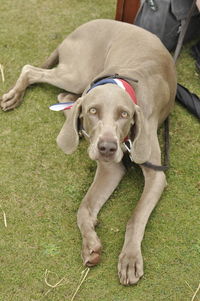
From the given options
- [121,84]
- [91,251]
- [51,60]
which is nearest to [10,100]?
[51,60]

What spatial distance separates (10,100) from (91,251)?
170 centimetres

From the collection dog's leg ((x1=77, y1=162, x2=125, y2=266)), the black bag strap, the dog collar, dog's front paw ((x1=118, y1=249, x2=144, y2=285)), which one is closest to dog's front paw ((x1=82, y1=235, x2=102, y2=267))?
dog's leg ((x1=77, y1=162, x2=125, y2=266))

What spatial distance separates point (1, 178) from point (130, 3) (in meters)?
2.24

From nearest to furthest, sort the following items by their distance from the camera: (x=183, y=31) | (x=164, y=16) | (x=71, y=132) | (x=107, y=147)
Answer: (x=107, y=147) → (x=71, y=132) → (x=183, y=31) → (x=164, y=16)

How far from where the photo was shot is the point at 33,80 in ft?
14.4

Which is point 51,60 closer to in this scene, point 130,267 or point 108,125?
point 108,125

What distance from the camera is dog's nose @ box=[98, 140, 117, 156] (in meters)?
2.94

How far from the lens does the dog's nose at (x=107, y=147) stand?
9.64ft

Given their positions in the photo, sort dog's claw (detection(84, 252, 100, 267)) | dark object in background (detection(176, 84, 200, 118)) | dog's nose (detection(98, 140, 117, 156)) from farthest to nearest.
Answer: dark object in background (detection(176, 84, 200, 118)) < dog's claw (detection(84, 252, 100, 267)) < dog's nose (detection(98, 140, 117, 156))

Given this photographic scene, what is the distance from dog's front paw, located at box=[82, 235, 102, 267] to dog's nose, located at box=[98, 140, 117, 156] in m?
0.58

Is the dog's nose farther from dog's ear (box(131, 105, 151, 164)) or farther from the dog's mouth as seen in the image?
dog's ear (box(131, 105, 151, 164))

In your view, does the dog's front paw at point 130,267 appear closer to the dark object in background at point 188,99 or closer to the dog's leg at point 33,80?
the dark object in background at point 188,99

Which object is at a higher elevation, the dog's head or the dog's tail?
the dog's head

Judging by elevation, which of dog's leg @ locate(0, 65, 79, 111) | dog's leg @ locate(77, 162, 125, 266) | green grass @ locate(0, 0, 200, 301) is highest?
dog's leg @ locate(0, 65, 79, 111)
